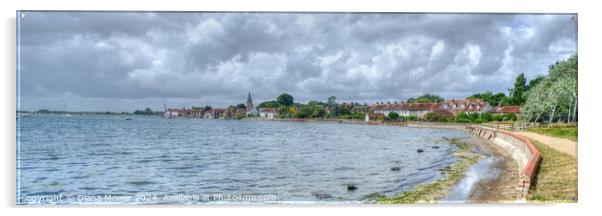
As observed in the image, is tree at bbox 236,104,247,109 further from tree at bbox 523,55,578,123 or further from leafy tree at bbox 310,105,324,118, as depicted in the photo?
tree at bbox 523,55,578,123

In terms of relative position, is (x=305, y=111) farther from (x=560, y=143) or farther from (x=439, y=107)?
(x=560, y=143)

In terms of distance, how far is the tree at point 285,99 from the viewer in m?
6.93

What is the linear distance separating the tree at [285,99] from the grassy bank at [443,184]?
1608 mm

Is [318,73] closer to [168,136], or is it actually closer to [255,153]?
[255,153]

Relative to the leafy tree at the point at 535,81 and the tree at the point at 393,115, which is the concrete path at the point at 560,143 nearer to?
the leafy tree at the point at 535,81

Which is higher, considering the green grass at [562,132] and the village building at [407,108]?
the village building at [407,108]

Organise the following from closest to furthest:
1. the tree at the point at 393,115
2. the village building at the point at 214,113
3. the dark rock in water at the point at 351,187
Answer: the dark rock in water at the point at 351,187 → the village building at the point at 214,113 → the tree at the point at 393,115

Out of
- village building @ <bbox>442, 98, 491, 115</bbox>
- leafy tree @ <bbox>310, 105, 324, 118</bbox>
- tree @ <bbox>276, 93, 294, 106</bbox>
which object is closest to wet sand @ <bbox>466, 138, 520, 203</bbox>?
village building @ <bbox>442, 98, 491, 115</bbox>

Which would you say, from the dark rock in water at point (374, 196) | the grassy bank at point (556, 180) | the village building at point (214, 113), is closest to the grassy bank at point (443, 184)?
the dark rock in water at point (374, 196)

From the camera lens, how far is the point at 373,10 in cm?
630

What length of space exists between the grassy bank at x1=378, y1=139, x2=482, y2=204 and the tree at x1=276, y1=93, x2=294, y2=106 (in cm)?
161

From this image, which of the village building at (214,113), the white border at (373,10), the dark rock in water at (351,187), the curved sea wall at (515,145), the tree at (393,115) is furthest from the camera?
the tree at (393,115)

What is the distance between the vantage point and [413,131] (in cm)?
799

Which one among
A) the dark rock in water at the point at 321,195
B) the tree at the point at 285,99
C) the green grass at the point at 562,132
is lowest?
the dark rock in water at the point at 321,195
